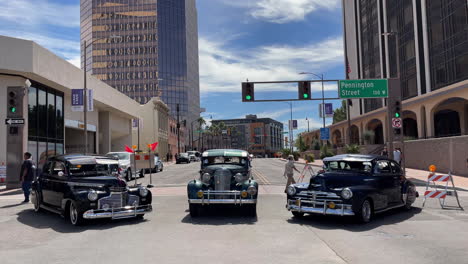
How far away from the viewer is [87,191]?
9.68 meters

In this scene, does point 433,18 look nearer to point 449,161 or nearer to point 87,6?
point 449,161

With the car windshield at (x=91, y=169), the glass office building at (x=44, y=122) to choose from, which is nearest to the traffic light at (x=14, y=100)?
the glass office building at (x=44, y=122)

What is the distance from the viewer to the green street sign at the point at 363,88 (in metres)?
26.5

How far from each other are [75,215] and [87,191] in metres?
0.68

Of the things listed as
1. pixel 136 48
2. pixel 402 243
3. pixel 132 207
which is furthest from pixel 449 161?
pixel 136 48

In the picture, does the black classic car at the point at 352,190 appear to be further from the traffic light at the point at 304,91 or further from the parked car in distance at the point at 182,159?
the parked car in distance at the point at 182,159

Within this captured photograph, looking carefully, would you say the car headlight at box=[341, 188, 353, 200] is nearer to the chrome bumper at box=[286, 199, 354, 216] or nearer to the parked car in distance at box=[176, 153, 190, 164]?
the chrome bumper at box=[286, 199, 354, 216]

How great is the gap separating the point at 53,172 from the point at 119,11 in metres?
122

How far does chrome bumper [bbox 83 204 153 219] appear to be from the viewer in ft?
31.0

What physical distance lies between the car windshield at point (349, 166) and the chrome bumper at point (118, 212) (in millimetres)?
5225

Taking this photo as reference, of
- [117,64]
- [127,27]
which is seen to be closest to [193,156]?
[117,64]

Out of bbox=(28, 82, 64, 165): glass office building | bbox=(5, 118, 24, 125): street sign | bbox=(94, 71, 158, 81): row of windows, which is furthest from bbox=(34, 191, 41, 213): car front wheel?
bbox=(94, 71, 158, 81): row of windows

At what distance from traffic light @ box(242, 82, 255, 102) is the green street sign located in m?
6.05

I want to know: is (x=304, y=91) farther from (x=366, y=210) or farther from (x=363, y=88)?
(x=366, y=210)
